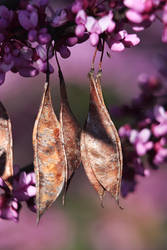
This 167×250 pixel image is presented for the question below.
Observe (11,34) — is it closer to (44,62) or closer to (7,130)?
(44,62)

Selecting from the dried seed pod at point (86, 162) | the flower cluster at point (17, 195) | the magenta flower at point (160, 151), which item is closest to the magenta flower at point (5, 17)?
the dried seed pod at point (86, 162)

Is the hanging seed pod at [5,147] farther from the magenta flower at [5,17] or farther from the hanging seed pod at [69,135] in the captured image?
the magenta flower at [5,17]

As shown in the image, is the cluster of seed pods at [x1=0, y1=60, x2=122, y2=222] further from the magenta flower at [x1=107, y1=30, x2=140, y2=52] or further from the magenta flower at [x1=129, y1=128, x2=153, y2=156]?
the magenta flower at [x1=129, y1=128, x2=153, y2=156]

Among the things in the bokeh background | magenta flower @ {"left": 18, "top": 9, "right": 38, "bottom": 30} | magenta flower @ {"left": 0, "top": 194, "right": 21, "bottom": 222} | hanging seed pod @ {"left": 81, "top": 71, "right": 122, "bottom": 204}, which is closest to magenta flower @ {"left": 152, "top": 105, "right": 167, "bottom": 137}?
hanging seed pod @ {"left": 81, "top": 71, "right": 122, "bottom": 204}

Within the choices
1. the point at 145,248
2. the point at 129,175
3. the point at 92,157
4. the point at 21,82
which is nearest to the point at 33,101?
the point at 21,82

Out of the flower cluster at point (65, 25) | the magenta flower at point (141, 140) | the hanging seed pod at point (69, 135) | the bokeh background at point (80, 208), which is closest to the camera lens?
the flower cluster at point (65, 25)

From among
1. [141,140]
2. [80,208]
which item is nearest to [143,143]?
[141,140]

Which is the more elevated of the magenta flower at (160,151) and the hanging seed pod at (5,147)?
the hanging seed pod at (5,147)
